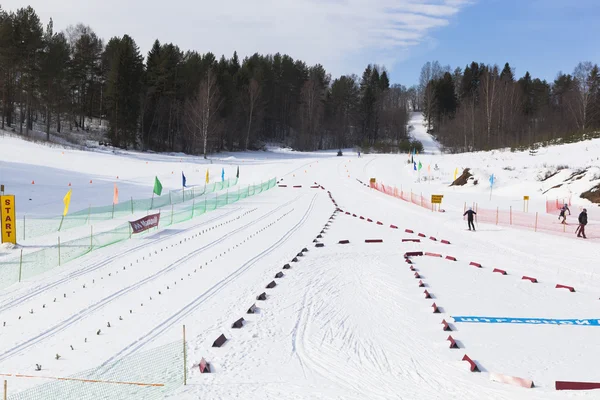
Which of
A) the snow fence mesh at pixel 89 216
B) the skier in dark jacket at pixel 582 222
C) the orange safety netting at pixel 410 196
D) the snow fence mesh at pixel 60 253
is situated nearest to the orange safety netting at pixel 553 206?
the orange safety netting at pixel 410 196

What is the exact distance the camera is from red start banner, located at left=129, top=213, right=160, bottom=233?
21.9 metres

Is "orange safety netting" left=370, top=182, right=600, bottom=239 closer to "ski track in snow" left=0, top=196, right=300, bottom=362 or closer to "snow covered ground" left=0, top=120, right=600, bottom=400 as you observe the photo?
"snow covered ground" left=0, top=120, right=600, bottom=400

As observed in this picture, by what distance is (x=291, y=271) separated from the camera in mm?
16078

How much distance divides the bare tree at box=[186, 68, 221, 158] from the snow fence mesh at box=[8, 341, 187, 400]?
5818cm

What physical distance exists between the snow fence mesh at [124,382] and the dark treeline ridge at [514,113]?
4995cm

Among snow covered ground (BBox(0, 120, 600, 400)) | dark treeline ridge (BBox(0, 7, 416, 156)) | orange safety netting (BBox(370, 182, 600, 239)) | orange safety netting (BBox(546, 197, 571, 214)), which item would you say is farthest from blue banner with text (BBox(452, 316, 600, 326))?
dark treeline ridge (BBox(0, 7, 416, 156))

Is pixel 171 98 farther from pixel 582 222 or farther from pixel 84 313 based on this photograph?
pixel 84 313

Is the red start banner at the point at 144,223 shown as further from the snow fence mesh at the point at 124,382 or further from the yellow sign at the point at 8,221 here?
the snow fence mesh at the point at 124,382

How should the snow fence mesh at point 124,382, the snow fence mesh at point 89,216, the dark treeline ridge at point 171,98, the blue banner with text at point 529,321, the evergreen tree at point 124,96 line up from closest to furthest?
1. the snow fence mesh at point 124,382
2. the blue banner with text at point 529,321
3. the snow fence mesh at point 89,216
4. the dark treeline ridge at point 171,98
5. the evergreen tree at point 124,96

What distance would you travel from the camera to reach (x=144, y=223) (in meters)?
22.8

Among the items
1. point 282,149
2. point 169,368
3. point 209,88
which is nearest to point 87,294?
point 169,368

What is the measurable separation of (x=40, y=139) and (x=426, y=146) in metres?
70.6

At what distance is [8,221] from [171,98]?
55173 mm

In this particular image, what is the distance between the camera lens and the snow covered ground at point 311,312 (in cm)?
836
